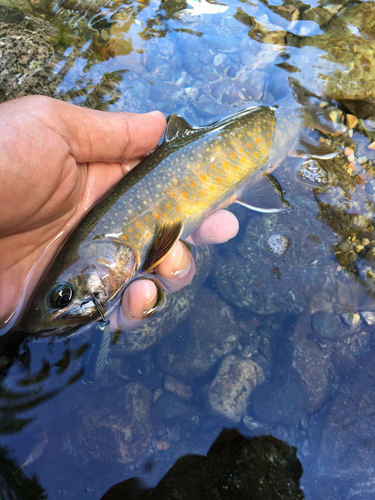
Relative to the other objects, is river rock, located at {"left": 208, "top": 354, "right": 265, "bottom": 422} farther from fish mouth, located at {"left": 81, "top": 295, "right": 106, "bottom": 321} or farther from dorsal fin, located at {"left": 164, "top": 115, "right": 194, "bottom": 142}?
dorsal fin, located at {"left": 164, "top": 115, "right": 194, "bottom": 142}

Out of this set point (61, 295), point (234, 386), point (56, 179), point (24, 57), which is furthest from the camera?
point (24, 57)

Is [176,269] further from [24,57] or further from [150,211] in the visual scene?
[24,57]

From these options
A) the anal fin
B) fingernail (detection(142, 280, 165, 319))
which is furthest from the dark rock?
the anal fin

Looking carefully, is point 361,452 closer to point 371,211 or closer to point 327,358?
point 327,358

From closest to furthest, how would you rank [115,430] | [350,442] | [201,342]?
[350,442]
[115,430]
[201,342]

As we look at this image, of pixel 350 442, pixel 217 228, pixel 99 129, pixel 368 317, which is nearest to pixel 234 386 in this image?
pixel 350 442

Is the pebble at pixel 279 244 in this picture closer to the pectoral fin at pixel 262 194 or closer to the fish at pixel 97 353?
the pectoral fin at pixel 262 194

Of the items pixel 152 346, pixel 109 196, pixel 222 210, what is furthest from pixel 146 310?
pixel 222 210
